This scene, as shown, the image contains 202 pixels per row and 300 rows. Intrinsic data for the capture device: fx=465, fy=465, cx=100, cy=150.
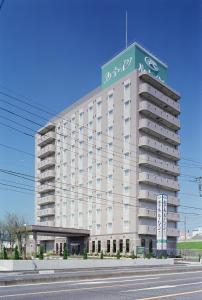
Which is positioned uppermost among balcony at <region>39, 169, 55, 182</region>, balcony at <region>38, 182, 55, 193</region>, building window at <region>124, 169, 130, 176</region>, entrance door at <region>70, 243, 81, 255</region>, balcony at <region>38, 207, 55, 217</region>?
balcony at <region>39, 169, 55, 182</region>

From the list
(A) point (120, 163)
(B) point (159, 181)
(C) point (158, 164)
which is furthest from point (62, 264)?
(C) point (158, 164)

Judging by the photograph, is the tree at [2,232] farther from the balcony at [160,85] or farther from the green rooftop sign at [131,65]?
the balcony at [160,85]

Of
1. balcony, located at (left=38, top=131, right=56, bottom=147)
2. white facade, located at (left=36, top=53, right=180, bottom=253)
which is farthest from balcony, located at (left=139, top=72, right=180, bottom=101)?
balcony, located at (left=38, top=131, right=56, bottom=147)

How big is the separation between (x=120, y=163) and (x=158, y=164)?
595 centimetres

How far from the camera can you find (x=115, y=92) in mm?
75750

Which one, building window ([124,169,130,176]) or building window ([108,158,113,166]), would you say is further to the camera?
building window ([108,158,113,166])

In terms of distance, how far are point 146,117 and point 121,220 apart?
1637cm

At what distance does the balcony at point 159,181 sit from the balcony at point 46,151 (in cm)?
2765

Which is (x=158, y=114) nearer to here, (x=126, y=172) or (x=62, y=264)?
(x=126, y=172)

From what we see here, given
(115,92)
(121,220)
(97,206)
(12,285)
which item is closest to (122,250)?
(121,220)

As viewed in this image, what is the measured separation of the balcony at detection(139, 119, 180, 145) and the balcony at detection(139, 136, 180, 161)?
1.42 m

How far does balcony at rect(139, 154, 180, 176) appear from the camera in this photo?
2729 inches

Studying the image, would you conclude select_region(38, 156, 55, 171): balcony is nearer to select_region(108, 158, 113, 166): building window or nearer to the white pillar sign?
select_region(108, 158, 113, 166): building window

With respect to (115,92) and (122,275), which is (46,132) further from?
(122,275)
